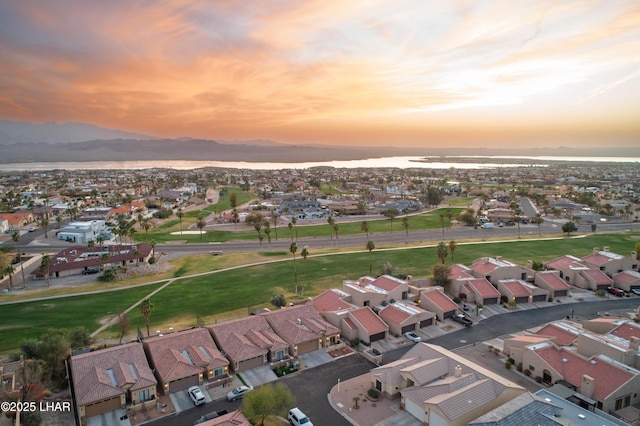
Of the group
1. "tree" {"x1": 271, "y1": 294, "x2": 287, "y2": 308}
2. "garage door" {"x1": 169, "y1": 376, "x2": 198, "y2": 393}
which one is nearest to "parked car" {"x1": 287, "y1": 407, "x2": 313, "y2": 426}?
"garage door" {"x1": 169, "y1": 376, "x2": 198, "y2": 393}

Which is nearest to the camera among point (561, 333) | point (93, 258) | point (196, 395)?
point (196, 395)

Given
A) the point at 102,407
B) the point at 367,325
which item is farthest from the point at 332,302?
the point at 102,407

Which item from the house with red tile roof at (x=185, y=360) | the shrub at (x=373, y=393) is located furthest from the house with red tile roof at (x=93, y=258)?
the shrub at (x=373, y=393)

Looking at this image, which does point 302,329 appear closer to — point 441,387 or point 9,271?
point 441,387

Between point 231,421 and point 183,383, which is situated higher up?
point 231,421

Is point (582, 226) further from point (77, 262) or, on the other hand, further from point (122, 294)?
point (77, 262)

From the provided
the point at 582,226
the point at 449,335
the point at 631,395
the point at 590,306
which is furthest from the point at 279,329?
the point at 582,226

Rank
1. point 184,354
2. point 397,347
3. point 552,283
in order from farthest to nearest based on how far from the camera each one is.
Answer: point 552,283 < point 397,347 < point 184,354
